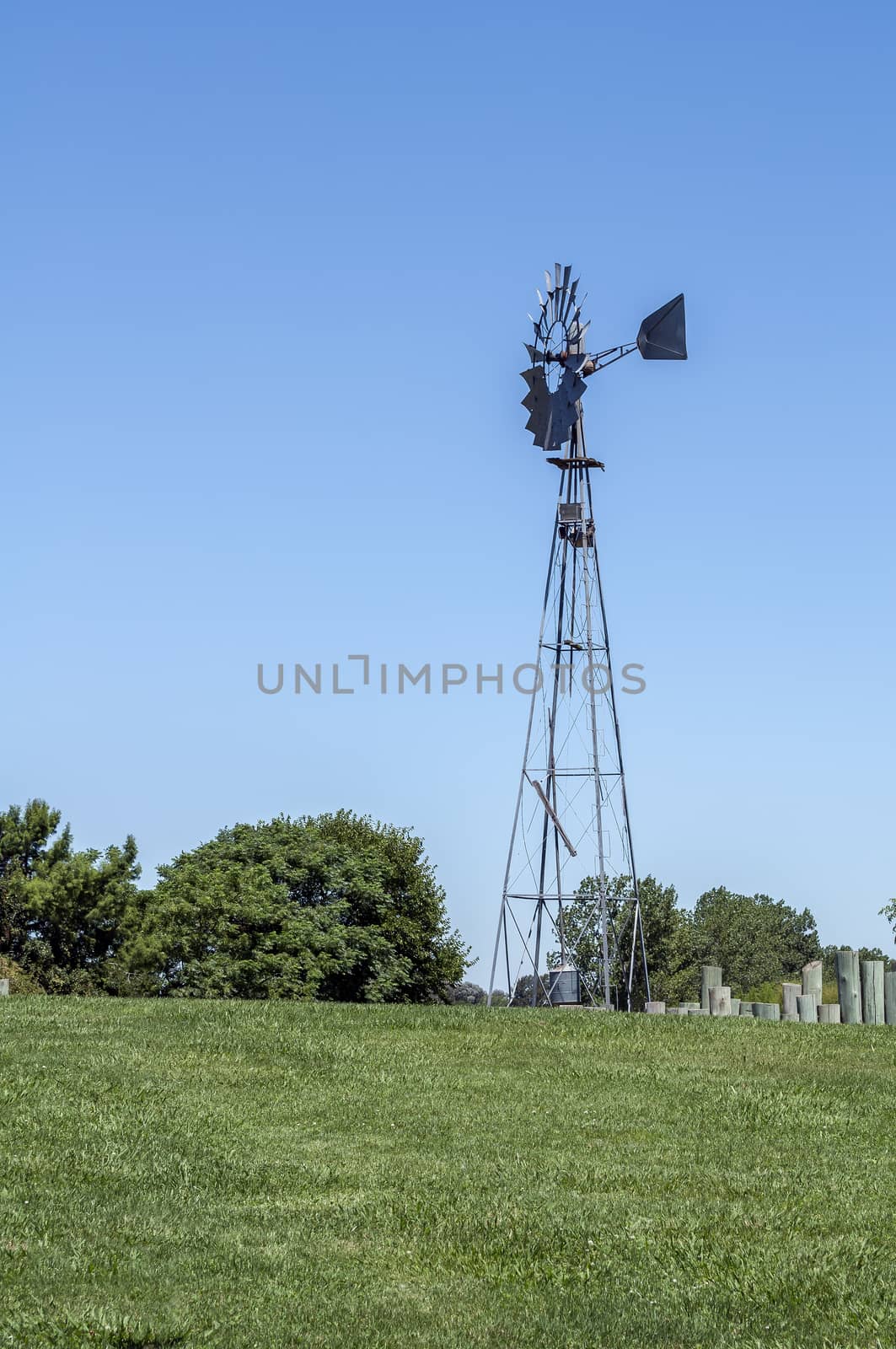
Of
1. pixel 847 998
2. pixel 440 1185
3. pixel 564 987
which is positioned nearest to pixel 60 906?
pixel 564 987

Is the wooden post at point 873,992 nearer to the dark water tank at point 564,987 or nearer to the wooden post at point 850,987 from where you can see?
the wooden post at point 850,987

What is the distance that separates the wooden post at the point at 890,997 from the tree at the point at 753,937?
83170 mm

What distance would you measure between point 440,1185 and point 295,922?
4423cm

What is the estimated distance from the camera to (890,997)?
76.4 feet

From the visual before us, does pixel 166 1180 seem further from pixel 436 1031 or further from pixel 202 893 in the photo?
pixel 202 893

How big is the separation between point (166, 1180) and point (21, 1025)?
766 cm

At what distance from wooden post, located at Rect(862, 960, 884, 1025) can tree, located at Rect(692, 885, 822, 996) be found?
82.9 meters

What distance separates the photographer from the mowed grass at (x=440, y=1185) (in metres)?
9.72

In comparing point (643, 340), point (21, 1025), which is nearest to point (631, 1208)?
point (21, 1025)

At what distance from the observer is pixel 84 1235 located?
37.0 feet

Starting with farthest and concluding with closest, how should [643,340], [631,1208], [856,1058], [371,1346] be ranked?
[643,340]
[856,1058]
[631,1208]
[371,1346]

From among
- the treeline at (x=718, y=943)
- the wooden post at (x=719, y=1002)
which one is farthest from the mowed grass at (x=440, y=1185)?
the treeline at (x=718, y=943)

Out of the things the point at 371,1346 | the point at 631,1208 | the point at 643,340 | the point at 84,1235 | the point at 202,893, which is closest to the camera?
the point at 371,1346

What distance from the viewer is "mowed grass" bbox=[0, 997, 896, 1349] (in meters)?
9.72
